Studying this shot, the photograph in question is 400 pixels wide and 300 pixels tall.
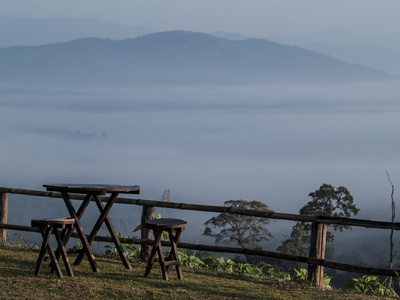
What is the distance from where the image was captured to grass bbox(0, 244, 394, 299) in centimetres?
566

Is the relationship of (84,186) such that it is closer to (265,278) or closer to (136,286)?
(136,286)

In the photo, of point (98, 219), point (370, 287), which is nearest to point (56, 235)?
point (98, 219)

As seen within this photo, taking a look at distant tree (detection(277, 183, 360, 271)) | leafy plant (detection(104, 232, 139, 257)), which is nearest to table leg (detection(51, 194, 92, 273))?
leafy plant (detection(104, 232, 139, 257))

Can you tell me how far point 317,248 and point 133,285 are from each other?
2.39 metres

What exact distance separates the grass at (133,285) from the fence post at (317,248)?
161 mm

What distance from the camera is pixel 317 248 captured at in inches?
270

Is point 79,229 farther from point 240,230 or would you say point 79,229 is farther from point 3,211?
point 240,230

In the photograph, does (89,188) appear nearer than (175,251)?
Yes

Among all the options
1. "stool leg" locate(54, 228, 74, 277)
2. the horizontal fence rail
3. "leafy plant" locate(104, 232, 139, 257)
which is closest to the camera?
"stool leg" locate(54, 228, 74, 277)

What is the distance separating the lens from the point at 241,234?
65.6 feet

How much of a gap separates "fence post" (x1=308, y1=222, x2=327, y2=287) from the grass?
0.16 metres

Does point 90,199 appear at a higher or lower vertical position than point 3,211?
higher

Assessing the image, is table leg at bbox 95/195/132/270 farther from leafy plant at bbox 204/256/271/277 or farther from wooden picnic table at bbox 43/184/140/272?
leafy plant at bbox 204/256/271/277

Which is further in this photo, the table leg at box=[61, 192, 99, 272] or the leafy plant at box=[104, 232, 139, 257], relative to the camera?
the leafy plant at box=[104, 232, 139, 257]
